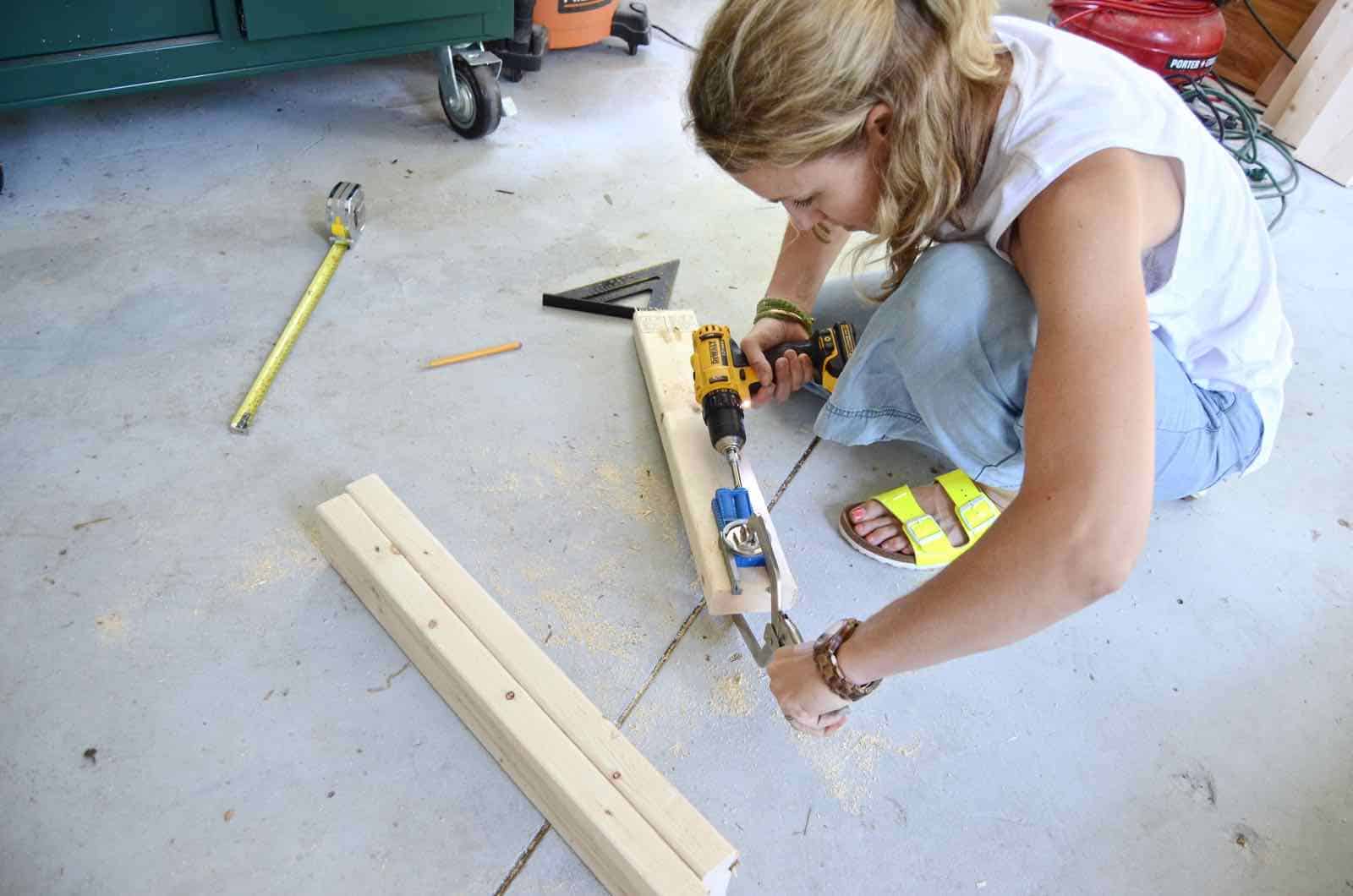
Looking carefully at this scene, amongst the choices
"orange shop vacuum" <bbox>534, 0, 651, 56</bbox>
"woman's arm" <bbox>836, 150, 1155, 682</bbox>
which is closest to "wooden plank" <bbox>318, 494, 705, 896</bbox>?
"woman's arm" <bbox>836, 150, 1155, 682</bbox>

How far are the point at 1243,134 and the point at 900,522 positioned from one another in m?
2.50

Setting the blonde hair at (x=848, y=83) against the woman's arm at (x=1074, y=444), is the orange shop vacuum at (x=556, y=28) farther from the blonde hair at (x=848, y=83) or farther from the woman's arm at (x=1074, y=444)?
the woman's arm at (x=1074, y=444)

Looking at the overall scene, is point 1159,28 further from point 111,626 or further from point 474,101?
point 111,626

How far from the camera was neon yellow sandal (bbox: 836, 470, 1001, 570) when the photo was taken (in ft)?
5.14

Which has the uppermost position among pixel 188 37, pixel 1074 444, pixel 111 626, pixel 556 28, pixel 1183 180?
pixel 1183 180

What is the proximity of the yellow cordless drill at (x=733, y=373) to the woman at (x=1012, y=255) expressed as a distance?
24 centimetres

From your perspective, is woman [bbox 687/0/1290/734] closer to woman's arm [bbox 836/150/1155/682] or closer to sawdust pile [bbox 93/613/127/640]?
woman's arm [bbox 836/150/1155/682]

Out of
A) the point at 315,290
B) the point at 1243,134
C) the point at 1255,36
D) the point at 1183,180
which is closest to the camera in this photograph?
the point at 1183,180

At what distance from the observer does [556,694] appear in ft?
4.01

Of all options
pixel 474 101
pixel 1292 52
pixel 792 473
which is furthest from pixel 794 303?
pixel 1292 52

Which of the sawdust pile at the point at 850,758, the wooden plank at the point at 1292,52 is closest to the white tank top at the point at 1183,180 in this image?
the sawdust pile at the point at 850,758

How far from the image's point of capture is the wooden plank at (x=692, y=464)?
1.37 meters

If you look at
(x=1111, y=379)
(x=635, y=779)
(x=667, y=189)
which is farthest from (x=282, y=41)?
(x=1111, y=379)

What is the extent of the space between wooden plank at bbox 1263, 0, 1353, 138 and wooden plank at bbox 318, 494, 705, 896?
10.8 ft
